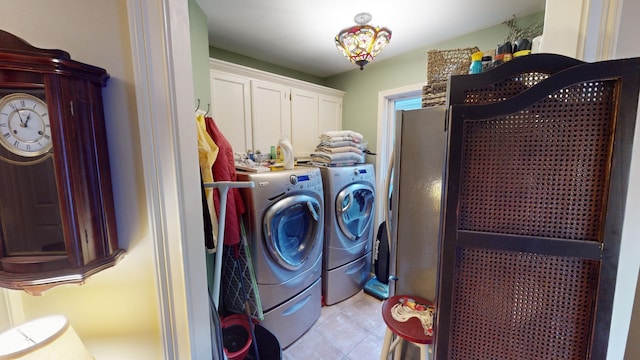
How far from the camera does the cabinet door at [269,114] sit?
2080 mm

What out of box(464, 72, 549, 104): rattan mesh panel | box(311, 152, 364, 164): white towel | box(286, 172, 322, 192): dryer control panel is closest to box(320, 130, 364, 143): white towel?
box(311, 152, 364, 164): white towel

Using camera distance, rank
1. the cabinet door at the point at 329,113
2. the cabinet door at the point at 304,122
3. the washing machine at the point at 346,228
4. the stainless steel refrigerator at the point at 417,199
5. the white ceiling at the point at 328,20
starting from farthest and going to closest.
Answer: the cabinet door at the point at 329,113 < the cabinet door at the point at 304,122 < the washing machine at the point at 346,228 < the white ceiling at the point at 328,20 < the stainless steel refrigerator at the point at 417,199

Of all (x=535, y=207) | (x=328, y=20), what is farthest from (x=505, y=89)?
(x=328, y=20)

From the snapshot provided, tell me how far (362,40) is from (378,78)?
1146 millimetres

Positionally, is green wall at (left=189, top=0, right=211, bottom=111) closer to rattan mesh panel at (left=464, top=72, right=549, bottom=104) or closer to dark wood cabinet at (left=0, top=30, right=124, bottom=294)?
dark wood cabinet at (left=0, top=30, right=124, bottom=294)

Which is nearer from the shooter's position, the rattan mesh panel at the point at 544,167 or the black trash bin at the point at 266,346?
the rattan mesh panel at the point at 544,167

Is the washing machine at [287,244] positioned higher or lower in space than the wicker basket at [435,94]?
lower

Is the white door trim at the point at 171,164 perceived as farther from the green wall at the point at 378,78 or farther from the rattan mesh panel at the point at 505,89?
the green wall at the point at 378,78

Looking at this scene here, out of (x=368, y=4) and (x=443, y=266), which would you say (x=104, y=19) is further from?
(x=368, y=4)

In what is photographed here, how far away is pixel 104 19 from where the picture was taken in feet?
2.04

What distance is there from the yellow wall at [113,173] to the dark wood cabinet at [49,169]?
5cm

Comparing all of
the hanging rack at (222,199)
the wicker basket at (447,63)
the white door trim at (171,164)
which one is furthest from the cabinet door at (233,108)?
the wicker basket at (447,63)

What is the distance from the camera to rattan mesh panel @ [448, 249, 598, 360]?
0.70 meters

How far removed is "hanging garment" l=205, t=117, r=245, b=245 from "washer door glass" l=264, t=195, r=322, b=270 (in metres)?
0.21
